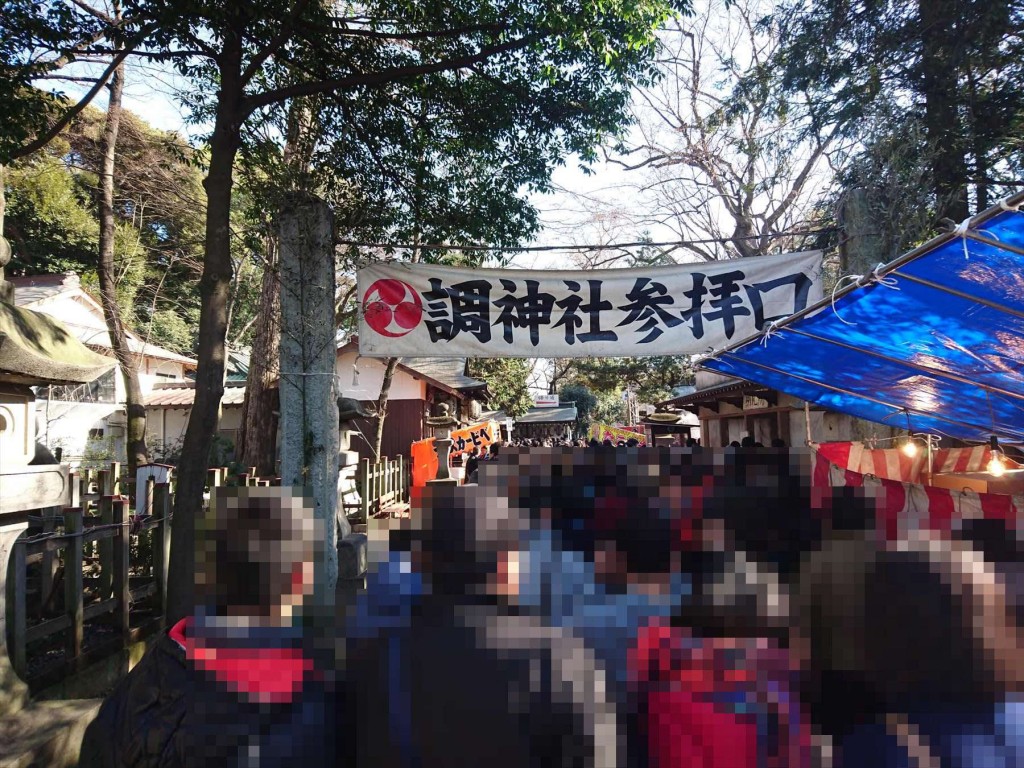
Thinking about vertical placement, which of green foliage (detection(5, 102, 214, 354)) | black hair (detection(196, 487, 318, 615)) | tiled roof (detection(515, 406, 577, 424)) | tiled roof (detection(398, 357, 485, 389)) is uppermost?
green foliage (detection(5, 102, 214, 354))

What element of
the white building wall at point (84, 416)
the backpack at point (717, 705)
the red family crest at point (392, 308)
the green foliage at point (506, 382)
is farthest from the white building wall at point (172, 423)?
the backpack at point (717, 705)

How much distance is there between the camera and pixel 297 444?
5211 mm

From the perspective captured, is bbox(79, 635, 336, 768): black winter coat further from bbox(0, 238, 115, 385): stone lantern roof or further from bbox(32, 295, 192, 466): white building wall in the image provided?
bbox(32, 295, 192, 466): white building wall

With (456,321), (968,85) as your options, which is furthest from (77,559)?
(968,85)

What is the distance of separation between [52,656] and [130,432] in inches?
317

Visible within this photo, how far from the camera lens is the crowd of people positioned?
5.11ft

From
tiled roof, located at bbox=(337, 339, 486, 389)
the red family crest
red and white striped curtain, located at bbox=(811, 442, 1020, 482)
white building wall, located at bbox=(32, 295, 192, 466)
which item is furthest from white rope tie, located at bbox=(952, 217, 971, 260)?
white building wall, located at bbox=(32, 295, 192, 466)

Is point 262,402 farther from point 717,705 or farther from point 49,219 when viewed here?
point 717,705

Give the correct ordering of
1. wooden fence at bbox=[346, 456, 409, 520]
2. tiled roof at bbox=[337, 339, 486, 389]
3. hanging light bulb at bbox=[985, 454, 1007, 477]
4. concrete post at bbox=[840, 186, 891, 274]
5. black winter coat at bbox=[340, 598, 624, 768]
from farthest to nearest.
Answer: tiled roof at bbox=[337, 339, 486, 389] < wooden fence at bbox=[346, 456, 409, 520] < concrete post at bbox=[840, 186, 891, 274] < hanging light bulb at bbox=[985, 454, 1007, 477] < black winter coat at bbox=[340, 598, 624, 768]

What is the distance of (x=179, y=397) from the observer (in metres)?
21.9

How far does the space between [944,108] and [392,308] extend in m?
8.61

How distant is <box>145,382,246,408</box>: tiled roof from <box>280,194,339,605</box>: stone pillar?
54.8 ft

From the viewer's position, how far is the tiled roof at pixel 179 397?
2119 centimetres

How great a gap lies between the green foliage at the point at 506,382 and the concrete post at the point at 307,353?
75.4 ft
